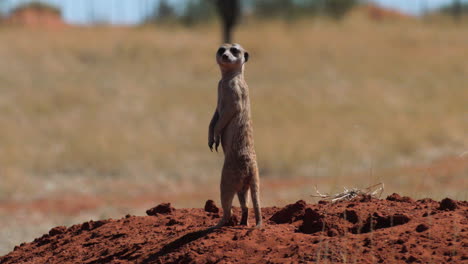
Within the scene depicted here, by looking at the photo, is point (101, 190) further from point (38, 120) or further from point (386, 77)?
point (386, 77)

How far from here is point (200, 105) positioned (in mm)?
23719

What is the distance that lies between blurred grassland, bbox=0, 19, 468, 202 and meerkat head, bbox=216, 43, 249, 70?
252 inches

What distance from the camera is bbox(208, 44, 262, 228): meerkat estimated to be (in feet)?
17.4

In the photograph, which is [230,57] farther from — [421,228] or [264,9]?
[264,9]

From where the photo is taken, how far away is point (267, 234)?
5.21 meters

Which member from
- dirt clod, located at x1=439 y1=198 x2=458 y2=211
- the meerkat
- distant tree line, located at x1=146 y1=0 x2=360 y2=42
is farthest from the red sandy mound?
distant tree line, located at x1=146 y1=0 x2=360 y2=42

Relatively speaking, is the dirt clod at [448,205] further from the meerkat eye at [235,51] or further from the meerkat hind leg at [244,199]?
the meerkat eye at [235,51]

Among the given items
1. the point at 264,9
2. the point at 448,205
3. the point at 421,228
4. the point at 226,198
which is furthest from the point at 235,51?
the point at 264,9

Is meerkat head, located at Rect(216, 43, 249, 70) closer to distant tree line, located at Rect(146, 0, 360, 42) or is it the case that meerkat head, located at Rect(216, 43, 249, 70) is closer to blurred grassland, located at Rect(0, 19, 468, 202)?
blurred grassland, located at Rect(0, 19, 468, 202)

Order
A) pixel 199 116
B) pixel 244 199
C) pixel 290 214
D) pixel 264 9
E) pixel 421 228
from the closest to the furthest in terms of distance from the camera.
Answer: pixel 421 228, pixel 244 199, pixel 290 214, pixel 199 116, pixel 264 9

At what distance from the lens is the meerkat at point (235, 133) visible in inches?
208

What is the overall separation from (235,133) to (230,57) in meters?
0.51

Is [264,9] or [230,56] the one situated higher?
[264,9]

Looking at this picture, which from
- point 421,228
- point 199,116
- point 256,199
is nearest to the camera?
point 421,228
